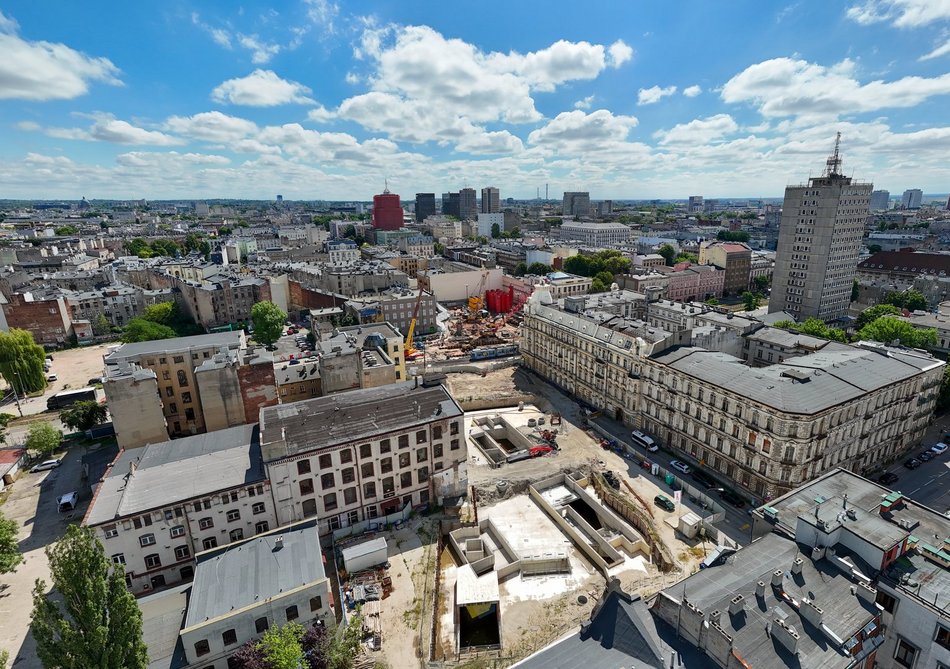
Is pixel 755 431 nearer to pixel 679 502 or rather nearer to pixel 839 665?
pixel 679 502

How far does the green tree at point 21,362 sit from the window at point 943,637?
14072cm

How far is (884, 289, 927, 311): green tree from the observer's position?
449ft

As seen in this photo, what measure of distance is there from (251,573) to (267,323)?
326 feet

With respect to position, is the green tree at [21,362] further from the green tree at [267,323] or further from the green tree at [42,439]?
the green tree at [267,323]

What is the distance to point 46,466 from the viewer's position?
7319 cm

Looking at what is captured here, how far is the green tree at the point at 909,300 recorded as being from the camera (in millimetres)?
136712

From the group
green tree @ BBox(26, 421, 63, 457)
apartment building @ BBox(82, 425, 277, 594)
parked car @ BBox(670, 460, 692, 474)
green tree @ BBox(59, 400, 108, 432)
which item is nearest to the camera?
apartment building @ BBox(82, 425, 277, 594)

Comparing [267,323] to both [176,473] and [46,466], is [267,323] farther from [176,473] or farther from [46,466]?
[176,473]

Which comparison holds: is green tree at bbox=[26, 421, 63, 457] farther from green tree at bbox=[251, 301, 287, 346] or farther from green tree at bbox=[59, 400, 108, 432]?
green tree at bbox=[251, 301, 287, 346]

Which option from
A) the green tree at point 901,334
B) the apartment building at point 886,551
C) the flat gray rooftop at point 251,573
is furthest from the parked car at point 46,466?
the green tree at point 901,334

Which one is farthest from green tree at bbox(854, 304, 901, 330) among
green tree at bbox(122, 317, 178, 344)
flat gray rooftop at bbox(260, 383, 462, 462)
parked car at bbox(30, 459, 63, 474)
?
green tree at bbox(122, 317, 178, 344)

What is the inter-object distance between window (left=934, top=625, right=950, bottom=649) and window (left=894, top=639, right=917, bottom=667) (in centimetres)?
167

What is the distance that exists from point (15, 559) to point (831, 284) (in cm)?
17667

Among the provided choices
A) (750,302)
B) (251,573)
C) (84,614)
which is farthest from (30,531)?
(750,302)
